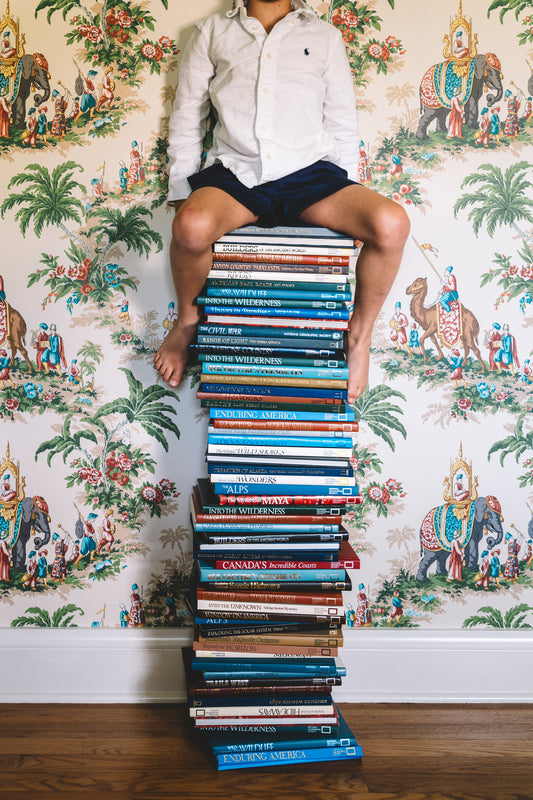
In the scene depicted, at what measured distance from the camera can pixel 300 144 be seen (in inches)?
65.1

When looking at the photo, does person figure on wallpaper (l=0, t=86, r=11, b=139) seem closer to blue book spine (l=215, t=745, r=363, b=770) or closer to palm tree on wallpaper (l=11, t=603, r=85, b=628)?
palm tree on wallpaper (l=11, t=603, r=85, b=628)

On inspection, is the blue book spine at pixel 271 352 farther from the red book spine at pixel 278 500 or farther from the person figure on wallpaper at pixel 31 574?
the person figure on wallpaper at pixel 31 574

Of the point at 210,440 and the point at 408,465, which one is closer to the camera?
the point at 210,440

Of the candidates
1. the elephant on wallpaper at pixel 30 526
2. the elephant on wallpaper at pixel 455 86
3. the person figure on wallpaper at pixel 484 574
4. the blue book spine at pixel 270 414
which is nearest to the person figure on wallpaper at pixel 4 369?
the elephant on wallpaper at pixel 30 526

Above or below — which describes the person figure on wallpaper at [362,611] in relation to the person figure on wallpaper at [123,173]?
below

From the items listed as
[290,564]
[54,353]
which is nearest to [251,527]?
[290,564]

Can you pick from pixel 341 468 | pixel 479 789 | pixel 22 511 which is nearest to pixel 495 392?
pixel 341 468

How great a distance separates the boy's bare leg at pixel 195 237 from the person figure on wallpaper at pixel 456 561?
3.15ft

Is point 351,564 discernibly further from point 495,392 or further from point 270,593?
point 495,392

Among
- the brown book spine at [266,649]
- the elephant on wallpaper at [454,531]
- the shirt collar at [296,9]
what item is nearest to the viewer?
the brown book spine at [266,649]

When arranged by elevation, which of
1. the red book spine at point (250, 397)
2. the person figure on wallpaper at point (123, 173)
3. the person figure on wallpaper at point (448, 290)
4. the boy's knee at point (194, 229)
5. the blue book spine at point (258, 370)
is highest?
the person figure on wallpaper at point (123, 173)

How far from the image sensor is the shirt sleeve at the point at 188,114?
171 cm

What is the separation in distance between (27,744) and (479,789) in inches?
42.3

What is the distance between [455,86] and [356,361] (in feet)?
2.70
